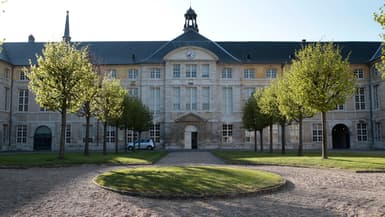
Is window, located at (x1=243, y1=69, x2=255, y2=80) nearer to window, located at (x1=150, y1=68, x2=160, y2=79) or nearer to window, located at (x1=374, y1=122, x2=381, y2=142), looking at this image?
window, located at (x1=150, y1=68, x2=160, y2=79)

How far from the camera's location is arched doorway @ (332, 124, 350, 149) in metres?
45.8

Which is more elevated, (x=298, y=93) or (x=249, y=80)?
(x=249, y=80)

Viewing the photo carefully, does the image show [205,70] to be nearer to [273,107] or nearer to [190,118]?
[190,118]

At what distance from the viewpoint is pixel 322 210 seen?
298 inches

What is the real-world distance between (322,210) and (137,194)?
15.1ft

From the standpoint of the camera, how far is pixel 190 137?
43.9 meters

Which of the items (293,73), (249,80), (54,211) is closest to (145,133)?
(249,80)

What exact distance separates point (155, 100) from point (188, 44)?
8.70 meters

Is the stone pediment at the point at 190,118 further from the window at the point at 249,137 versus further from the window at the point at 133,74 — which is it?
the window at the point at 133,74

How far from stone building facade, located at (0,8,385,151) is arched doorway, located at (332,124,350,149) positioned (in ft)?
0.46

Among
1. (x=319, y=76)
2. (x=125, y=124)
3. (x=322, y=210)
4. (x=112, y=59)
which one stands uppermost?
(x=112, y=59)

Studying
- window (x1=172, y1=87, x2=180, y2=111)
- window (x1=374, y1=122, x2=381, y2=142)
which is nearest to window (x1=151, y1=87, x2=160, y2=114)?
window (x1=172, y1=87, x2=180, y2=111)

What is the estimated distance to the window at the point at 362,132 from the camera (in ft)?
145

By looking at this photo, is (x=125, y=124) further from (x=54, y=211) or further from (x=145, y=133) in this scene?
(x=54, y=211)
